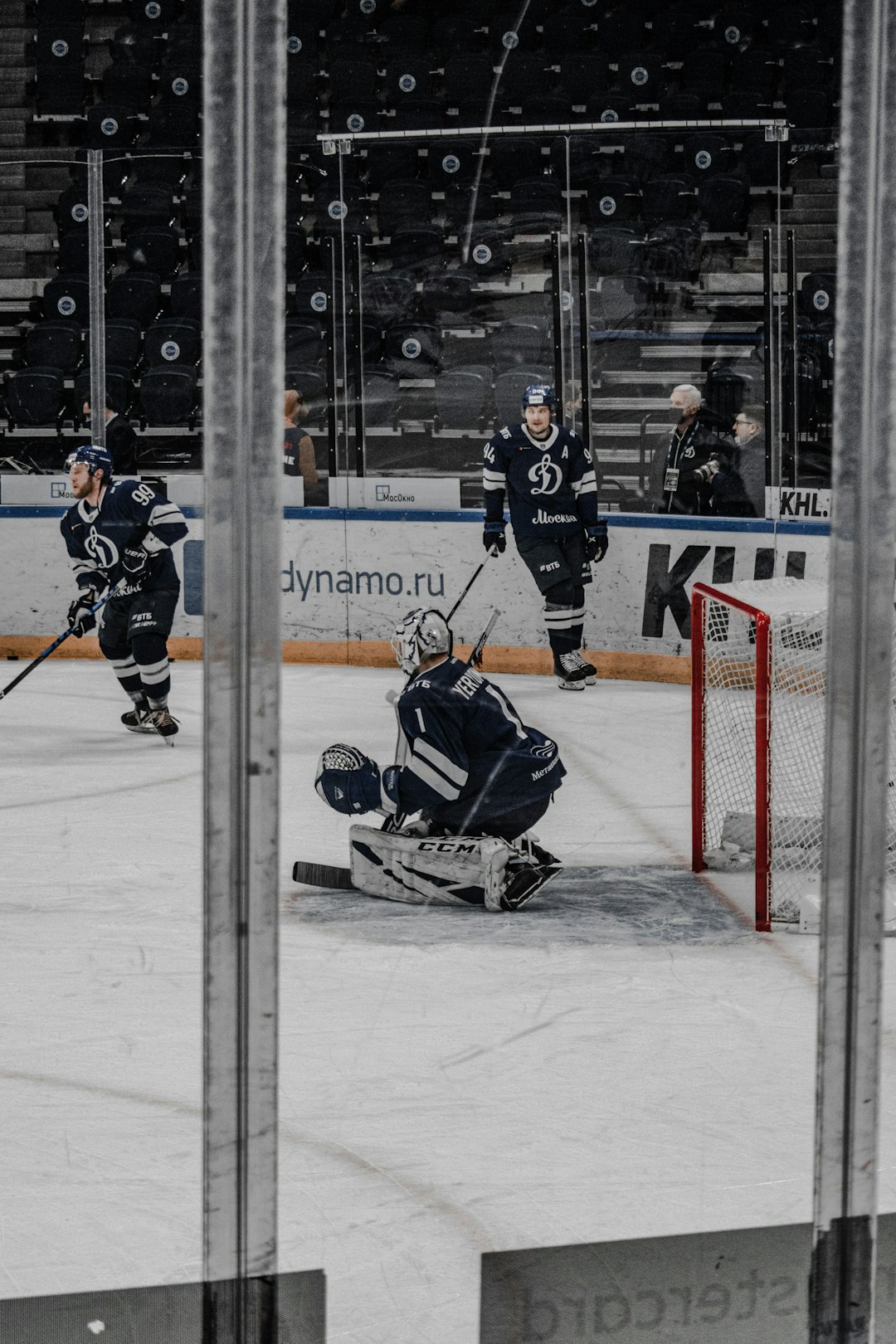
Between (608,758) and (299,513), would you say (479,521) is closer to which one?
(299,513)

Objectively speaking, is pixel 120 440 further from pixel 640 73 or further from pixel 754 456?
pixel 640 73

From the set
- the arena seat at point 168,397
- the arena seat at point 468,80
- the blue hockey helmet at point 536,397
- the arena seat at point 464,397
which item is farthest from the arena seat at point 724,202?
the arena seat at point 168,397

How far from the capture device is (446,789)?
3.72m

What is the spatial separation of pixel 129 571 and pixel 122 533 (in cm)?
14

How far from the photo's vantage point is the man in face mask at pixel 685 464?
752 centimetres

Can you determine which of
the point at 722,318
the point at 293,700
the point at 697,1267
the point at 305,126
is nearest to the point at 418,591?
the point at 293,700

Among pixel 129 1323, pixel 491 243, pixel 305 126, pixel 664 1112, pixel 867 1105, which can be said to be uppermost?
pixel 305 126

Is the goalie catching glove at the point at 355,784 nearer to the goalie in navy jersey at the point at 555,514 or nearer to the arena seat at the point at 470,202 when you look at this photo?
the goalie in navy jersey at the point at 555,514

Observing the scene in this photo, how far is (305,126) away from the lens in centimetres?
1027

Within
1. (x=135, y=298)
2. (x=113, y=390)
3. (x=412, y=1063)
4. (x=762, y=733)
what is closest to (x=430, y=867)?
(x=762, y=733)

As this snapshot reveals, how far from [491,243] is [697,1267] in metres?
7.09

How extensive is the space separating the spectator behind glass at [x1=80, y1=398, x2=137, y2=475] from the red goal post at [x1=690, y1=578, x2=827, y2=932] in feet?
13.9

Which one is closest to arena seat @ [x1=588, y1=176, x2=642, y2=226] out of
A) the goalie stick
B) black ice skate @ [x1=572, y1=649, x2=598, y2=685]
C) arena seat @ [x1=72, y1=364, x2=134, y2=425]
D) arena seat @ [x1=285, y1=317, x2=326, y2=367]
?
arena seat @ [x1=285, y1=317, x2=326, y2=367]

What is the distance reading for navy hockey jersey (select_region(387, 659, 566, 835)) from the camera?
12.1 ft
